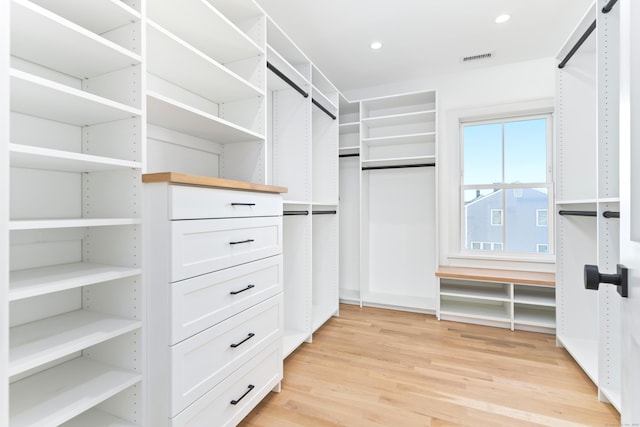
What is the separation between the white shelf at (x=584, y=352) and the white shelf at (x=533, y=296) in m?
0.35

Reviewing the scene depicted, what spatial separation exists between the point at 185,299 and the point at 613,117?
92.7 inches

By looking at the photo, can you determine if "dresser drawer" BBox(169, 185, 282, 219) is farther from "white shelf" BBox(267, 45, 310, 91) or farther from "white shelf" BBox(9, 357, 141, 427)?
"white shelf" BBox(267, 45, 310, 91)

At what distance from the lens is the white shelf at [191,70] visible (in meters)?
1.31

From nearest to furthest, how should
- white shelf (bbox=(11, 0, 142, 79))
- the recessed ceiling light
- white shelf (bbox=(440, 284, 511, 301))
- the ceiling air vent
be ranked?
white shelf (bbox=(11, 0, 142, 79))
the recessed ceiling light
white shelf (bbox=(440, 284, 511, 301))
the ceiling air vent

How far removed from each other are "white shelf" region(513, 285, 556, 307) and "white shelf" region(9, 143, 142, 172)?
3.15 metres

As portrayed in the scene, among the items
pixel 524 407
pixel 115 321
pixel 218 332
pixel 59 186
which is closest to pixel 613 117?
pixel 524 407

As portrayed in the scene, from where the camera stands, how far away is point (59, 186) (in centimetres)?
122

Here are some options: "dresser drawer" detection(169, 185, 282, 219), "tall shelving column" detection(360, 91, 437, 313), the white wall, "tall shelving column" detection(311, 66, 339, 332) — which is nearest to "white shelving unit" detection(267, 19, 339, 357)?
"tall shelving column" detection(311, 66, 339, 332)

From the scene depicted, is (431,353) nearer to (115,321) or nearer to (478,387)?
(478,387)

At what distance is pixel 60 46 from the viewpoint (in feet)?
3.40

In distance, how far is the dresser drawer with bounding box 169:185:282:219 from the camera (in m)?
1.14

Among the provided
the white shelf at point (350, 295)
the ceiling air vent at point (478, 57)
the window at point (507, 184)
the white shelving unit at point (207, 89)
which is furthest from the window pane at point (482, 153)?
the white shelving unit at point (207, 89)

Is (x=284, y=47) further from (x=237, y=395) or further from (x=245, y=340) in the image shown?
(x=237, y=395)

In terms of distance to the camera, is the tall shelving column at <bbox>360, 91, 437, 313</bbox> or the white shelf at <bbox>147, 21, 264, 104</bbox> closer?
the white shelf at <bbox>147, 21, 264, 104</bbox>
